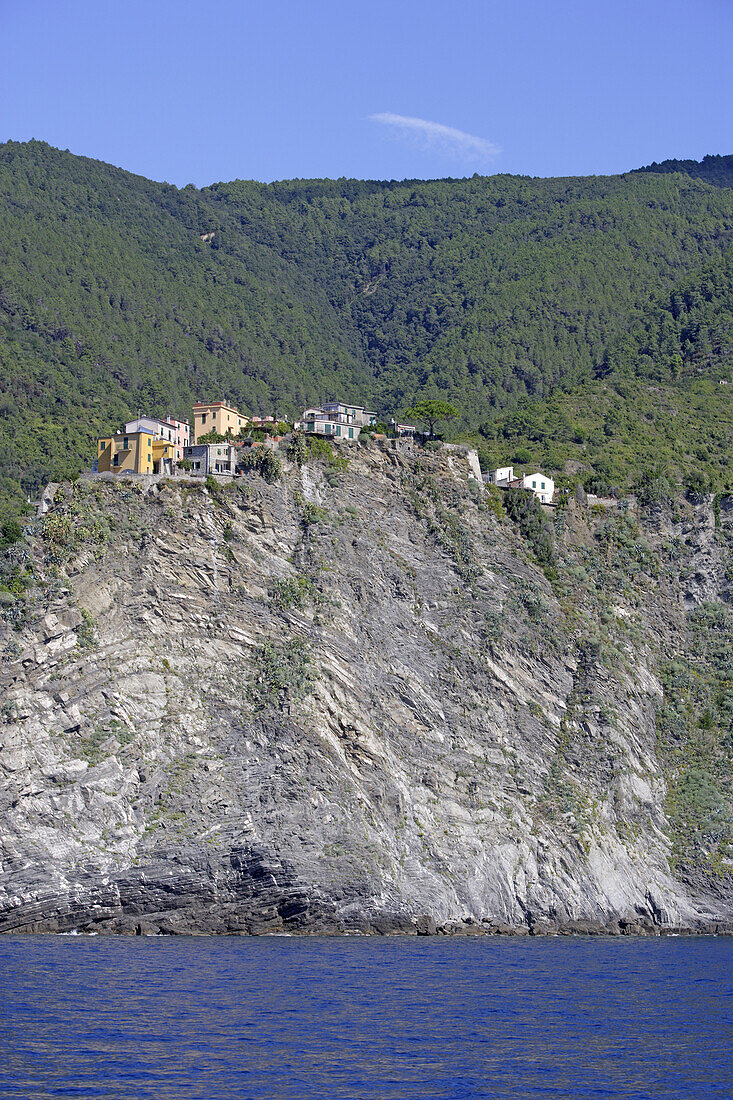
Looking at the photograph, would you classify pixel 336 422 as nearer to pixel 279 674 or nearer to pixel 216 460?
pixel 216 460

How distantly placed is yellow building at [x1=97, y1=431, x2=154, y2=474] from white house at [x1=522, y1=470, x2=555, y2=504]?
84.8ft

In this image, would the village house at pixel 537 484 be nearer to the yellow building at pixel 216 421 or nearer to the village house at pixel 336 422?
the village house at pixel 336 422

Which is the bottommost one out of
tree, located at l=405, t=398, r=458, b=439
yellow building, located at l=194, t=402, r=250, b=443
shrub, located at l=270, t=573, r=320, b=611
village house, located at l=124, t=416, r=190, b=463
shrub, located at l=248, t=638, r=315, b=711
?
shrub, located at l=248, t=638, r=315, b=711

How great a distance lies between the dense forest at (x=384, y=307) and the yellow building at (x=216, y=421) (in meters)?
13.9

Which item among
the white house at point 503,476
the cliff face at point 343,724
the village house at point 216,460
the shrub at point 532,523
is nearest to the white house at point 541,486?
the white house at point 503,476

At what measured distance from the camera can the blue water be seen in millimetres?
33281

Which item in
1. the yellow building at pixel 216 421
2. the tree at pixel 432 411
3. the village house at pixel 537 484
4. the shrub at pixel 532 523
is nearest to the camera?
the shrub at pixel 532 523

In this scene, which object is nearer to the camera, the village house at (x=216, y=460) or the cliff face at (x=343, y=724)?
the cliff face at (x=343, y=724)

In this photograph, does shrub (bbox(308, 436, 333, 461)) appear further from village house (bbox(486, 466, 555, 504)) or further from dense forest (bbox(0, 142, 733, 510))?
dense forest (bbox(0, 142, 733, 510))

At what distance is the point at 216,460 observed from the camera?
74562 mm

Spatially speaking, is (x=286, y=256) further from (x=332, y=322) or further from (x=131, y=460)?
(x=131, y=460)

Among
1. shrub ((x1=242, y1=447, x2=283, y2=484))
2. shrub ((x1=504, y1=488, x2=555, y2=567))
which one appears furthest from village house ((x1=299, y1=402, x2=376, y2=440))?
shrub ((x1=504, y1=488, x2=555, y2=567))

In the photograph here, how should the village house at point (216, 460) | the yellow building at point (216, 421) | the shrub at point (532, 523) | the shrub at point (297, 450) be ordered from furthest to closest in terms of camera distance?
the yellow building at point (216, 421)
the shrub at point (532, 523)
the shrub at point (297, 450)
the village house at point (216, 460)

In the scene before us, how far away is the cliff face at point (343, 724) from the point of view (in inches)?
2384
